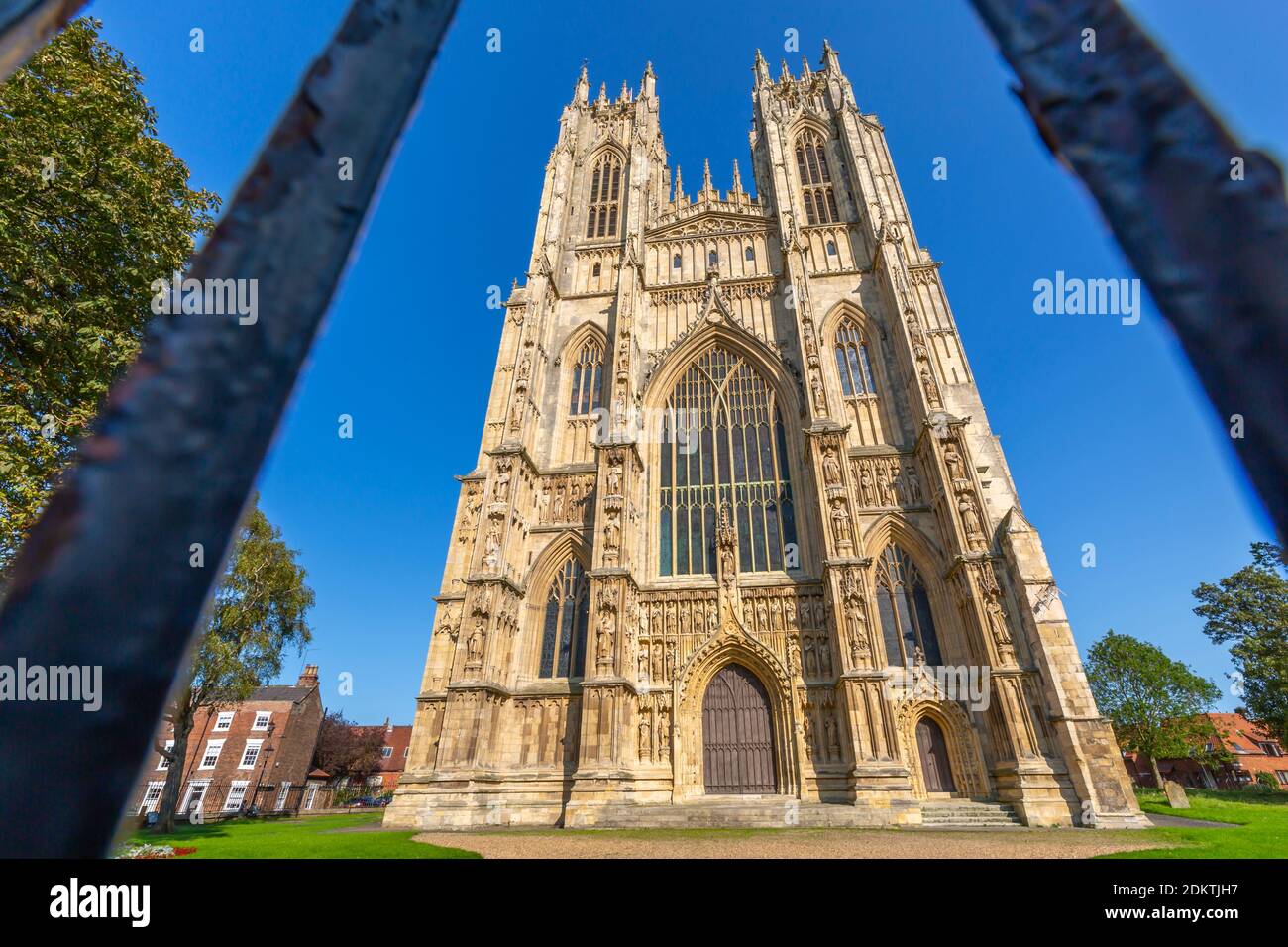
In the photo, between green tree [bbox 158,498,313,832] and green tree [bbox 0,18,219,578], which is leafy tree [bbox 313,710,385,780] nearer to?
green tree [bbox 158,498,313,832]

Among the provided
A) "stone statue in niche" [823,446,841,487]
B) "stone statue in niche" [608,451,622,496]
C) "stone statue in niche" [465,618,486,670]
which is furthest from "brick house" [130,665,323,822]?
"stone statue in niche" [823,446,841,487]

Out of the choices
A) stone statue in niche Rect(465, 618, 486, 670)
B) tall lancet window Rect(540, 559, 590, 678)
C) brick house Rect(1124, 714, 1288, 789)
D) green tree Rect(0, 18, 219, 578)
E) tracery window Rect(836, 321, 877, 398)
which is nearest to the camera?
green tree Rect(0, 18, 219, 578)

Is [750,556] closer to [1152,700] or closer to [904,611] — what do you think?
[904,611]

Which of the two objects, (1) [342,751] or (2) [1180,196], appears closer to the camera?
(2) [1180,196]

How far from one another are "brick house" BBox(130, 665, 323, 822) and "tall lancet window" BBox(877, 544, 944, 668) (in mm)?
35420

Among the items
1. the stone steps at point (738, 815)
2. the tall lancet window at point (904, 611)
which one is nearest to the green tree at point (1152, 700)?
the tall lancet window at point (904, 611)

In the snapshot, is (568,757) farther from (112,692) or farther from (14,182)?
(112,692)

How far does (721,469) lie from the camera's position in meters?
19.6

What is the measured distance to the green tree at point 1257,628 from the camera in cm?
2481

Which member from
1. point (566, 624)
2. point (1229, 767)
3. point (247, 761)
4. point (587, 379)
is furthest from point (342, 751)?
point (1229, 767)

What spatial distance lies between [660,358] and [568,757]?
522 inches

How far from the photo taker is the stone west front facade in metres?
13.6

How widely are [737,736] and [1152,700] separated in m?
30.8
